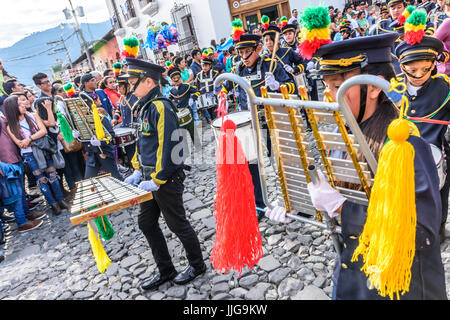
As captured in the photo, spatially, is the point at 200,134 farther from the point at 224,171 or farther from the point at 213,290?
the point at 224,171

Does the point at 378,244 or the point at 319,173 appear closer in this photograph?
the point at 378,244

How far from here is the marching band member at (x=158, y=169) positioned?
2982mm

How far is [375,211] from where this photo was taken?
3.67 ft

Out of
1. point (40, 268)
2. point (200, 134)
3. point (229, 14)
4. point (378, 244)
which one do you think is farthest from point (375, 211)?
point (229, 14)

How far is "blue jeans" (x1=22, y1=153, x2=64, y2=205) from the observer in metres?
5.75

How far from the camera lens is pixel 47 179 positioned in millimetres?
5957

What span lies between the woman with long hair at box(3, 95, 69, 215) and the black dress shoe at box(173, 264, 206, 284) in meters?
3.90

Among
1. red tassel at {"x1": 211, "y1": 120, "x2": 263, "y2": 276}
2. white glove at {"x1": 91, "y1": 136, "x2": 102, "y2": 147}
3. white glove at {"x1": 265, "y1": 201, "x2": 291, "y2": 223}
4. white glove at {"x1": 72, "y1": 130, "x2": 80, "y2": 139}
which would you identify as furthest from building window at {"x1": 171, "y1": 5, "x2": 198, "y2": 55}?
white glove at {"x1": 265, "y1": 201, "x2": 291, "y2": 223}

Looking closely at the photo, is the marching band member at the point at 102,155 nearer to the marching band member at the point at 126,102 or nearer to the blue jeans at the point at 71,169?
the marching band member at the point at 126,102

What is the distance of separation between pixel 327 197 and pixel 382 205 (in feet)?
0.83

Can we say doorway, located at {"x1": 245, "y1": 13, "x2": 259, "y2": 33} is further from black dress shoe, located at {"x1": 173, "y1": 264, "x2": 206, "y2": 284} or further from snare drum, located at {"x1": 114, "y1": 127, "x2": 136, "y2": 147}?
black dress shoe, located at {"x1": 173, "y1": 264, "x2": 206, "y2": 284}

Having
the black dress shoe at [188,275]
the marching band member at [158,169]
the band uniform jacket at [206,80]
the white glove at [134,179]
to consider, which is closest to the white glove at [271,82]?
the marching band member at [158,169]

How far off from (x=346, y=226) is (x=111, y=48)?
43.9 metres

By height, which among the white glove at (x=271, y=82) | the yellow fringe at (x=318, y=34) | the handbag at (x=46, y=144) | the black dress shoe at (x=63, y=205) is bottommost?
the black dress shoe at (x=63, y=205)
